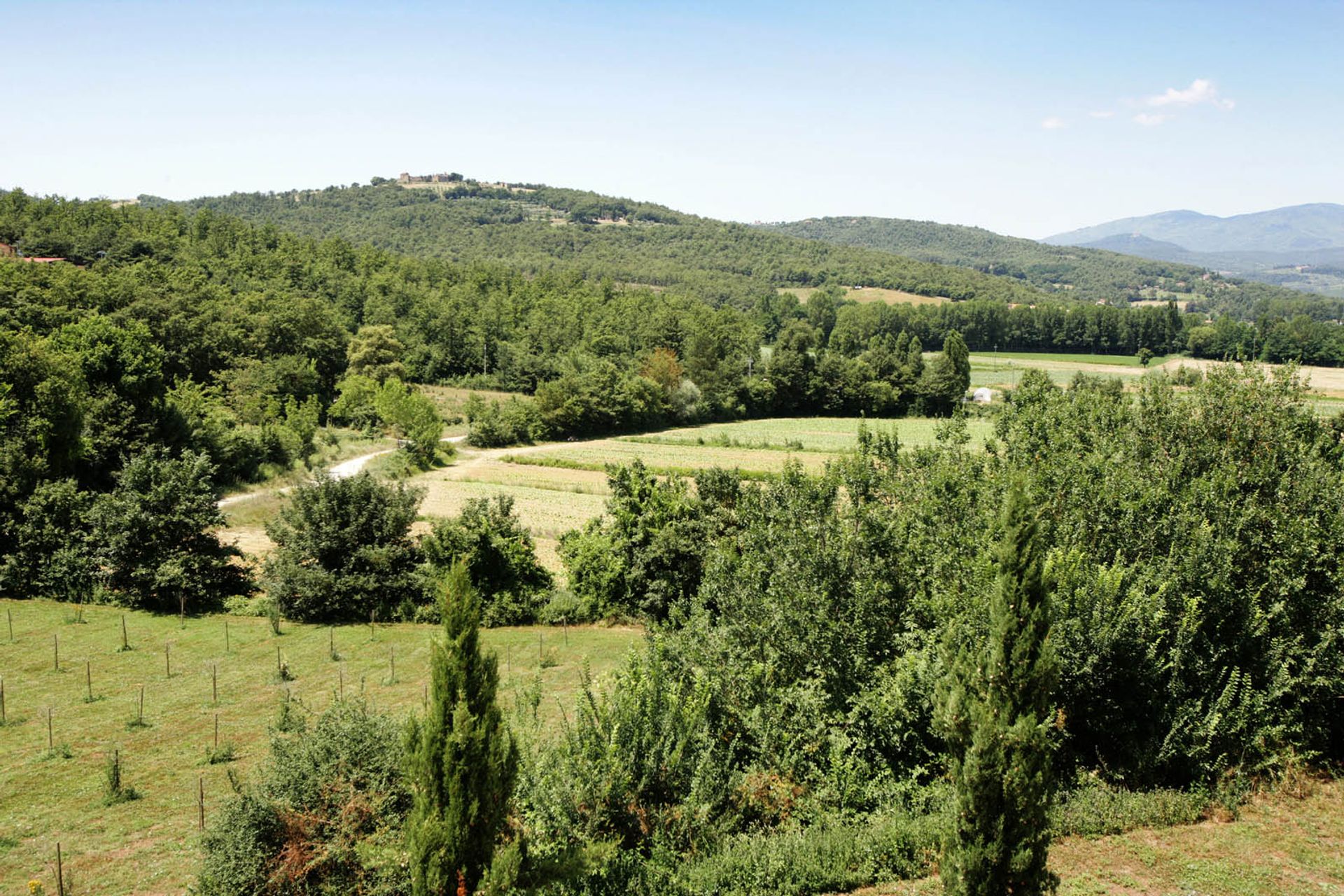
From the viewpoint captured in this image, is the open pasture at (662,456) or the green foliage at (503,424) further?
the green foliage at (503,424)

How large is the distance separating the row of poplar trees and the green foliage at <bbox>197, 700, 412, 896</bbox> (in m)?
2.08

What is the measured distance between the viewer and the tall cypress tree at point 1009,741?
10.5m

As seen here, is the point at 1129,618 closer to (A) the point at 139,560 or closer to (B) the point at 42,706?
(B) the point at 42,706

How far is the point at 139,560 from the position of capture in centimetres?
3042

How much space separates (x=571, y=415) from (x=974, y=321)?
9290cm

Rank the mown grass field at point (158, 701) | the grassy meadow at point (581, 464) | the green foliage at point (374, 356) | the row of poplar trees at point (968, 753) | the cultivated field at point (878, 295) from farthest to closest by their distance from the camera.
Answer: the cultivated field at point (878, 295), the green foliage at point (374, 356), the grassy meadow at point (581, 464), the mown grass field at point (158, 701), the row of poplar trees at point (968, 753)

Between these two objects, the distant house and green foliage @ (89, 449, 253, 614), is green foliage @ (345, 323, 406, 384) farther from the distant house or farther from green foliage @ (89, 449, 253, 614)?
green foliage @ (89, 449, 253, 614)

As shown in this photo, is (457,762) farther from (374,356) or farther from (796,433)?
(374,356)

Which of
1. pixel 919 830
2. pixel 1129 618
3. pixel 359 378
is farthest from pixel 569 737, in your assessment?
pixel 359 378

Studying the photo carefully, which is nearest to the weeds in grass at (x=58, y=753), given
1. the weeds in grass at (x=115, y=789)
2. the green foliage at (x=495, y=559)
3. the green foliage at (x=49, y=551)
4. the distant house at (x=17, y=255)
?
the weeds in grass at (x=115, y=789)

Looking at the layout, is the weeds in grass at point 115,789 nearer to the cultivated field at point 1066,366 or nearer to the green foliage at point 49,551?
the green foliage at point 49,551

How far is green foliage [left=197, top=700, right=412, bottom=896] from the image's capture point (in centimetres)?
1184

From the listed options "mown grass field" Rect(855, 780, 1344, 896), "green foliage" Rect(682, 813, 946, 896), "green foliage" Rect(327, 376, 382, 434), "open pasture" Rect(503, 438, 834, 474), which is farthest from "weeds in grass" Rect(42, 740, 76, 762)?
"green foliage" Rect(327, 376, 382, 434)

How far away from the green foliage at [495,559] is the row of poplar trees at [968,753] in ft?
65.1
